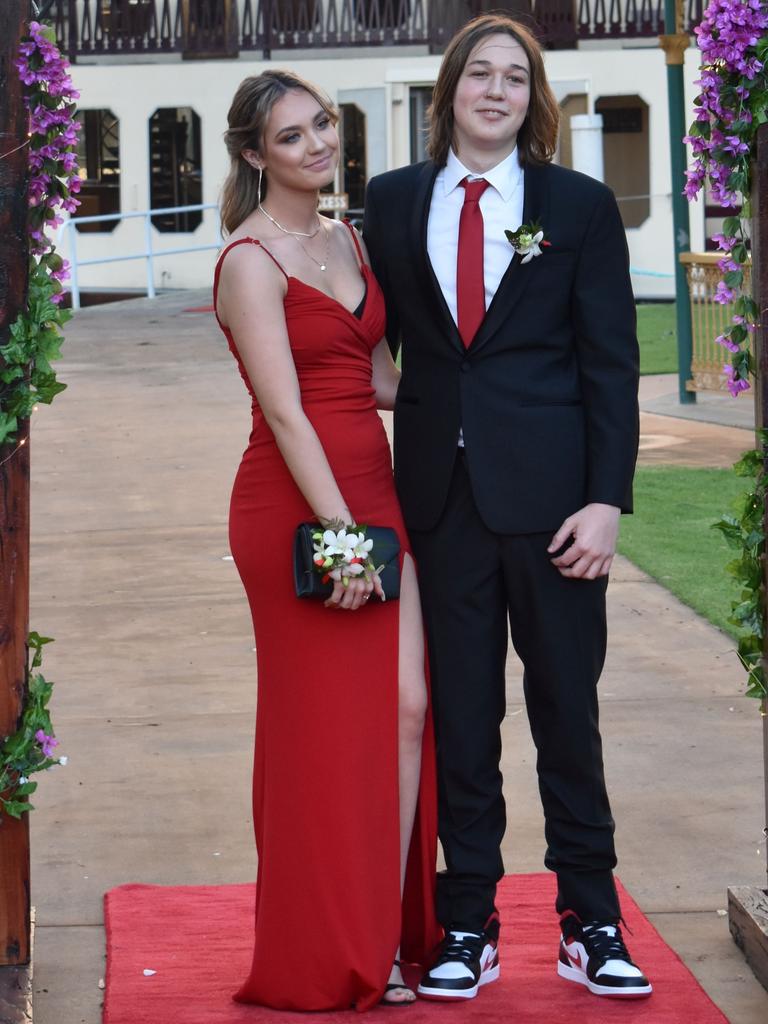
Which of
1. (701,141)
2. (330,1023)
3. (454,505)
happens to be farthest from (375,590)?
(701,141)

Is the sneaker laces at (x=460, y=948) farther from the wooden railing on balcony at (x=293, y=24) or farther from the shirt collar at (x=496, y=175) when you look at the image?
the wooden railing on balcony at (x=293, y=24)

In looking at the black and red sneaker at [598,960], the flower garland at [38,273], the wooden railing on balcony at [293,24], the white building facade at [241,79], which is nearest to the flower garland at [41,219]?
the flower garland at [38,273]

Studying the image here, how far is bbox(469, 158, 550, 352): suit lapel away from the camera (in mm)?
3559

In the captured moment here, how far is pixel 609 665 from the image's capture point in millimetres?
6516

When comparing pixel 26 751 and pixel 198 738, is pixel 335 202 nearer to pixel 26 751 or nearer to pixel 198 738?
pixel 198 738

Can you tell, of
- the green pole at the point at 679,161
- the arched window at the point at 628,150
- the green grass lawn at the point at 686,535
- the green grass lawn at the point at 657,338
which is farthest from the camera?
the arched window at the point at 628,150

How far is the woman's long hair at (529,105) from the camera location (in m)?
3.59

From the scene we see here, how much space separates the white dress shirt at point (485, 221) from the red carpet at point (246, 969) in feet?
4.59

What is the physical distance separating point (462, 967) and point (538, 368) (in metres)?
1.24

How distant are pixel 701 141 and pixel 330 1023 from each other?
1.94 meters

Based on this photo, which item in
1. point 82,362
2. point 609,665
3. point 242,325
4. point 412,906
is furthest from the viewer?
point 82,362

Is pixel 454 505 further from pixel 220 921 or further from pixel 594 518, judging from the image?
pixel 220 921

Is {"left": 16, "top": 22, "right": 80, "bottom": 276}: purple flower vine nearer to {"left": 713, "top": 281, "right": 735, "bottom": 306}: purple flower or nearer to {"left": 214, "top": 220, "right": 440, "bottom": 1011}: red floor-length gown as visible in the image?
{"left": 214, "top": 220, "right": 440, "bottom": 1011}: red floor-length gown

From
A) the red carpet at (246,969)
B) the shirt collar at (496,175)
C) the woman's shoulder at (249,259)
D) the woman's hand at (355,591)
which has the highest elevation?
the shirt collar at (496,175)
